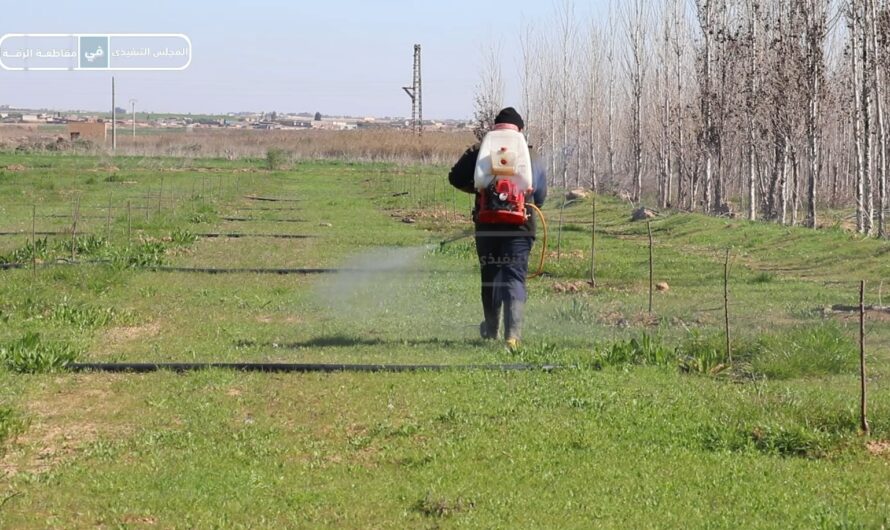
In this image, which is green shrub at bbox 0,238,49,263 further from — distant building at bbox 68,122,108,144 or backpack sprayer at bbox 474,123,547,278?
distant building at bbox 68,122,108,144

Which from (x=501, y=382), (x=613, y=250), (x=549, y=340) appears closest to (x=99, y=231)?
(x=613, y=250)

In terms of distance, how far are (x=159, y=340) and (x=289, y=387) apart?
9.18 feet

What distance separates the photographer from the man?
10.1 m

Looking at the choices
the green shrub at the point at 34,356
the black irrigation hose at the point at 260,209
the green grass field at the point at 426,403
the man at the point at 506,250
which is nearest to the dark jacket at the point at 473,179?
the man at the point at 506,250

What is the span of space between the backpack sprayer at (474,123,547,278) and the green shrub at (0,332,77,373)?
3.68 meters

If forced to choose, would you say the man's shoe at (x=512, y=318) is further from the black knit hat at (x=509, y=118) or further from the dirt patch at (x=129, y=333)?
the dirt patch at (x=129, y=333)

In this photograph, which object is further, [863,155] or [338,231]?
[863,155]

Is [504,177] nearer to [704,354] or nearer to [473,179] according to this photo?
[473,179]

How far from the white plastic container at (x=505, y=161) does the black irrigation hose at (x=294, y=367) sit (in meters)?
1.76

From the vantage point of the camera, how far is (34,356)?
355 inches

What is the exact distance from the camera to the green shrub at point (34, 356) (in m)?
8.90

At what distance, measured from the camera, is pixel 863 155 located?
87.9 ft

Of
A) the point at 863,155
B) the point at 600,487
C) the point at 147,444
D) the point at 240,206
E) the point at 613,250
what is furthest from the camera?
the point at 240,206

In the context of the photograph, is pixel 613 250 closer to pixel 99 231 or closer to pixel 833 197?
pixel 99 231
